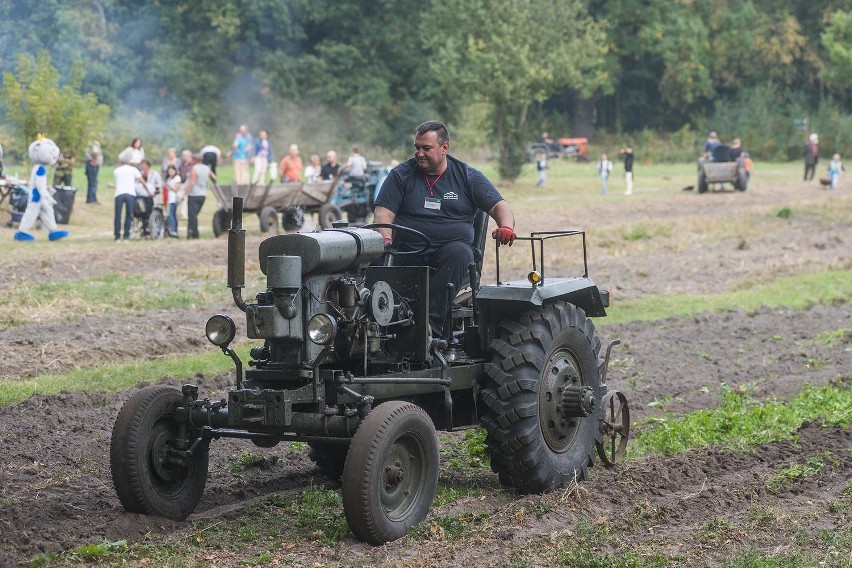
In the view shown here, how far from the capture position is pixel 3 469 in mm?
8039

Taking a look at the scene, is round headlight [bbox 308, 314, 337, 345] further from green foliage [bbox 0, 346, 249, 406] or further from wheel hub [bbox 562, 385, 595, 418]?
green foliage [bbox 0, 346, 249, 406]

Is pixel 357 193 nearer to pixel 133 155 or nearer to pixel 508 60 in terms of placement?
pixel 133 155

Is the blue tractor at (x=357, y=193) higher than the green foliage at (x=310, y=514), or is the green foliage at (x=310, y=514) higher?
the blue tractor at (x=357, y=193)

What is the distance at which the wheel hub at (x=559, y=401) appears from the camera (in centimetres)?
772

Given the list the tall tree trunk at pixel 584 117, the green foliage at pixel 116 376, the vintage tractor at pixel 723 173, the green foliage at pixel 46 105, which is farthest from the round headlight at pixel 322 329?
the tall tree trunk at pixel 584 117

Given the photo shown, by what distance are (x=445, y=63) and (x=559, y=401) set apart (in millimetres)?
33463

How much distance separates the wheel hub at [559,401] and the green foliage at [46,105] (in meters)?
21.6

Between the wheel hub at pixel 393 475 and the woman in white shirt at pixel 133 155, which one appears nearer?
the wheel hub at pixel 393 475

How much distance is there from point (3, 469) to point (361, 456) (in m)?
2.91

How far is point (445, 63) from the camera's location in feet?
133

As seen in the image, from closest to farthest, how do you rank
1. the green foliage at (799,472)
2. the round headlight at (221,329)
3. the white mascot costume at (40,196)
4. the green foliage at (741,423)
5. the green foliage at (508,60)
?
the round headlight at (221,329)
the green foliage at (799,472)
the green foliage at (741,423)
the white mascot costume at (40,196)
the green foliage at (508,60)

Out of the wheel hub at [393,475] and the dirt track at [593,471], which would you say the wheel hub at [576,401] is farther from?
the wheel hub at [393,475]

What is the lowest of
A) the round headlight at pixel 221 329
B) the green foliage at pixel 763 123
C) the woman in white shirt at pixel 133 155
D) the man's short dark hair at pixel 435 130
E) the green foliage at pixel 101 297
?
the green foliage at pixel 101 297

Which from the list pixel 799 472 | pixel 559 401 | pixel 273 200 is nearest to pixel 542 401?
pixel 559 401
